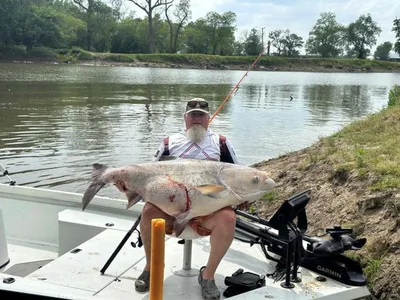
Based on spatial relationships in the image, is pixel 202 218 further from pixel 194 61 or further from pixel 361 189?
pixel 194 61

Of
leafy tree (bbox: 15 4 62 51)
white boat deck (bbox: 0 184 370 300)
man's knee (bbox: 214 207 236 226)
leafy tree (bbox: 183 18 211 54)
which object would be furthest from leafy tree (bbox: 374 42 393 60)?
man's knee (bbox: 214 207 236 226)

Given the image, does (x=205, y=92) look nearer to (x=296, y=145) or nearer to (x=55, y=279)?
(x=296, y=145)

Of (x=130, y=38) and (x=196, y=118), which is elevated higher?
(x=130, y=38)

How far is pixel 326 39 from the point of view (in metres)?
112

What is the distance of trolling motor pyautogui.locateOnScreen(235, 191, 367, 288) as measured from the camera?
3.50m

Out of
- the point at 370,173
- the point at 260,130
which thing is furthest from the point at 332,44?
the point at 370,173

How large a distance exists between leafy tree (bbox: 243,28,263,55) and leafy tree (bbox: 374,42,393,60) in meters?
33.1

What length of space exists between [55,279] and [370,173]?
140 inches

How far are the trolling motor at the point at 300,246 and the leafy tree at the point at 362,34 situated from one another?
384 ft

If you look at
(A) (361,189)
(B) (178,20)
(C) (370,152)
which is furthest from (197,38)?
(A) (361,189)

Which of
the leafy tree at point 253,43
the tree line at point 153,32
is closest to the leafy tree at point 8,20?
the tree line at point 153,32

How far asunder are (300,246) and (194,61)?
246ft

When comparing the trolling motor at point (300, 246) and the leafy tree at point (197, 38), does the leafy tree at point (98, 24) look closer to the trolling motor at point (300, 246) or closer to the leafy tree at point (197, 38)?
the leafy tree at point (197, 38)

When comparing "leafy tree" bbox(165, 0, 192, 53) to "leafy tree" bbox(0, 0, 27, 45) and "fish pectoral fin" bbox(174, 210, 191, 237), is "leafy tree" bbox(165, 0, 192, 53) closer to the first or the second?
"leafy tree" bbox(0, 0, 27, 45)
